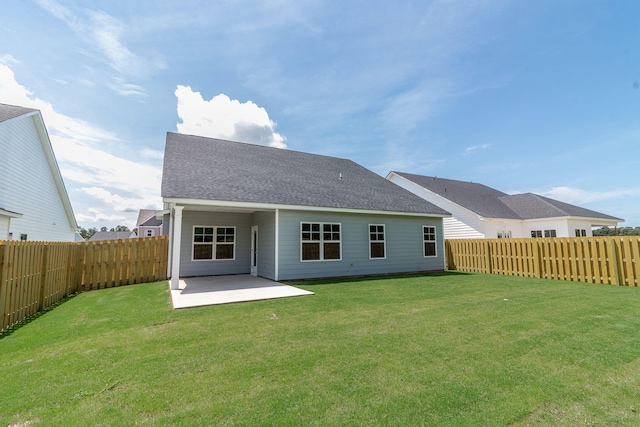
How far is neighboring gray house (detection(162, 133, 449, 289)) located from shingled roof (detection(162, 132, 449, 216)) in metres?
0.04

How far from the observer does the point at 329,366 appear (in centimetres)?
332

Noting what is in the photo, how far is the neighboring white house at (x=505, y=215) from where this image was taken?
60.7 feet

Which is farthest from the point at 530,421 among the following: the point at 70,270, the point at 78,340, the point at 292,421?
the point at 70,270

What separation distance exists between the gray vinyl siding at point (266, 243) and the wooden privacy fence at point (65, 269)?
12.0 ft

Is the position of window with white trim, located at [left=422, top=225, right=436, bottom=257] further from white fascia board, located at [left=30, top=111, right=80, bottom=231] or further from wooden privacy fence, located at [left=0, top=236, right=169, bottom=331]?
white fascia board, located at [left=30, top=111, right=80, bottom=231]

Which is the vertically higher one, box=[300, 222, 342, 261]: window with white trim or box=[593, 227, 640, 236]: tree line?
box=[593, 227, 640, 236]: tree line

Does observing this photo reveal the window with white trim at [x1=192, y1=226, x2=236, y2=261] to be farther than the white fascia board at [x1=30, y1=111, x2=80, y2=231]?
No

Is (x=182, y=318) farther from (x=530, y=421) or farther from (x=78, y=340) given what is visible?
(x=530, y=421)

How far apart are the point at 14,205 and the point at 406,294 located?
50.7 ft

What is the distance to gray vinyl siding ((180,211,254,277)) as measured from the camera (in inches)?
469

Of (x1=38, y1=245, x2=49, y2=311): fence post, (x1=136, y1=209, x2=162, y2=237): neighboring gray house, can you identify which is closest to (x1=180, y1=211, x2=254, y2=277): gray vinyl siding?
(x1=38, y1=245, x2=49, y2=311): fence post

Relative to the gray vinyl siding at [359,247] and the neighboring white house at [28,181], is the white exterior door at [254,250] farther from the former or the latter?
the neighboring white house at [28,181]

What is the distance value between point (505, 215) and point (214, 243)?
18745 mm

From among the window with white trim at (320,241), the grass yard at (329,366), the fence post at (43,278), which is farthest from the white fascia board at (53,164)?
the window with white trim at (320,241)
